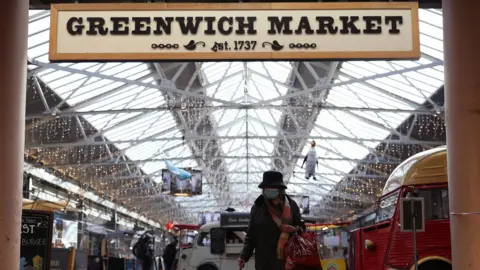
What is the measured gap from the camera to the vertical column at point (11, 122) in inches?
245

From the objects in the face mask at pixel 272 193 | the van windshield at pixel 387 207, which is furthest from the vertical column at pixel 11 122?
the van windshield at pixel 387 207

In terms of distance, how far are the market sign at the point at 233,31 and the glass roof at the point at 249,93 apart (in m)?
9.66

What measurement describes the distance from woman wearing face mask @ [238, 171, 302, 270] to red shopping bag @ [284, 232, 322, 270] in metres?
0.23

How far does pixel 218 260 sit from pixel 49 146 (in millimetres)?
13491

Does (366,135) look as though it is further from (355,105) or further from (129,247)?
(129,247)

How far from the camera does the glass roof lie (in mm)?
19766

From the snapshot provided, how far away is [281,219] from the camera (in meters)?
7.23

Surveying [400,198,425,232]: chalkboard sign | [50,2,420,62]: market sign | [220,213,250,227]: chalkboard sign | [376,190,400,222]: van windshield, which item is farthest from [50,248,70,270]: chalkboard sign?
[50,2,420,62]: market sign

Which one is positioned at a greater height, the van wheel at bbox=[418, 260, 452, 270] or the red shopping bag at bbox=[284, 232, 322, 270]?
the red shopping bag at bbox=[284, 232, 322, 270]

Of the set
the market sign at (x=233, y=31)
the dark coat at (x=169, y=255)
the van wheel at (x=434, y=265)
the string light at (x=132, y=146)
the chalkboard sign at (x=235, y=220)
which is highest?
the string light at (x=132, y=146)

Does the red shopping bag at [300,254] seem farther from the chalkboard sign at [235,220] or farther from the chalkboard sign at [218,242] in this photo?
the chalkboard sign at [218,242]

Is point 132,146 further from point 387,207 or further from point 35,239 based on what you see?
point 387,207

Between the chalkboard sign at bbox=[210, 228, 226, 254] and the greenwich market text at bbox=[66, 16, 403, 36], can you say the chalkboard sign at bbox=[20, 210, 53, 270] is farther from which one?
the chalkboard sign at bbox=[210, 228, 226, 254]

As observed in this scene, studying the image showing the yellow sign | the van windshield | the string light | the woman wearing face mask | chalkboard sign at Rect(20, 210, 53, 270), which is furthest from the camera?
the string light
